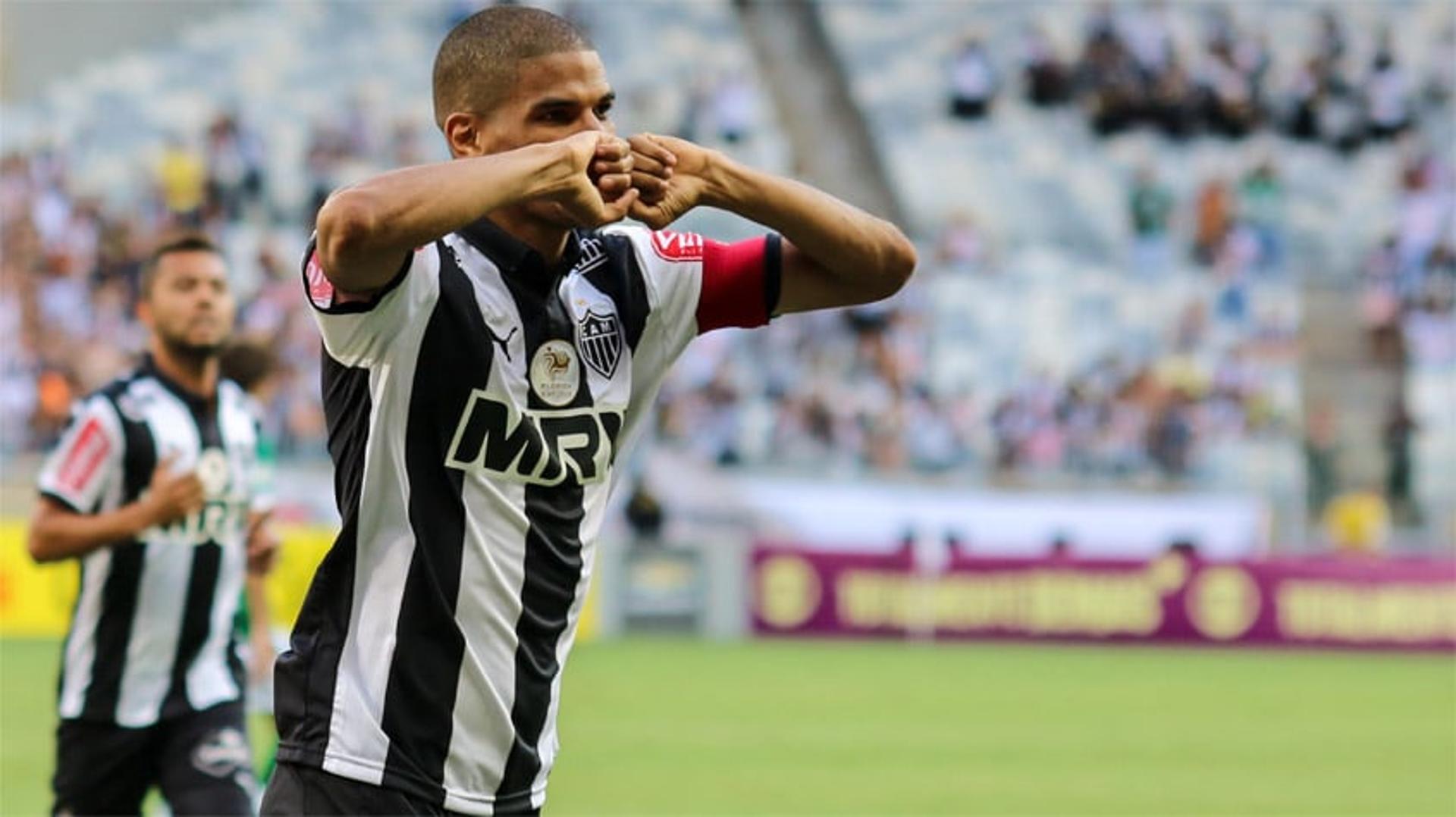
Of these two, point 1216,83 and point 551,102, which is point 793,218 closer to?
point 551,102

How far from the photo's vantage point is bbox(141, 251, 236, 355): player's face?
7.41m

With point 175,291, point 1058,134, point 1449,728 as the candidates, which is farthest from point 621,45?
point 175,291

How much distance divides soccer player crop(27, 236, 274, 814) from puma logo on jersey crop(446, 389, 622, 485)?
2858mm

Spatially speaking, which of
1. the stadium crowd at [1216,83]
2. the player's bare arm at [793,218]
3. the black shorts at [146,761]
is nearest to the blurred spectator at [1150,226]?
the stadium crowd at [1216,83]

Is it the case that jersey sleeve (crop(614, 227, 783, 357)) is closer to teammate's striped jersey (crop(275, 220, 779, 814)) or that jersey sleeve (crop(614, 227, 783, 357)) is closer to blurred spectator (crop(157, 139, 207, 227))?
teammate's striped jersey (crop(275, 220, 779, 814))

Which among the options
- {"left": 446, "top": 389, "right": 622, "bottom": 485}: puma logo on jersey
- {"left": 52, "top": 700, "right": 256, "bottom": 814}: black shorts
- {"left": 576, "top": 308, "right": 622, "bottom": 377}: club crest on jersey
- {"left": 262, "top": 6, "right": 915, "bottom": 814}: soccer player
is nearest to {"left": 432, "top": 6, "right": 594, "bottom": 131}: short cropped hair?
{"left": 262, "top": 6, "right": 915, "bottom": 814}: soccer player

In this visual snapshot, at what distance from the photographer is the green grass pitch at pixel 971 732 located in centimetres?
1220

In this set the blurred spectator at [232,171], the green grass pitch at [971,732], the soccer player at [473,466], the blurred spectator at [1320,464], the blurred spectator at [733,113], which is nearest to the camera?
the soccer player at [473,466]

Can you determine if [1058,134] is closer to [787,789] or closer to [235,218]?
[235,218]

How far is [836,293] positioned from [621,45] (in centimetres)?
2988

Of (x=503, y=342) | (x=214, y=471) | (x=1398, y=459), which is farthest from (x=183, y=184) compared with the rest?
(x=503, y=342)

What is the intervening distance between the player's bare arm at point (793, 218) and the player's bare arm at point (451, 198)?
0.20ft

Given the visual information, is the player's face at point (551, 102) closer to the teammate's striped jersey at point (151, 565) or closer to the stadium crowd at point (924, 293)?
the teammate's striped jersey at point (151, 565)

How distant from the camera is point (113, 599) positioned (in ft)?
24.0
